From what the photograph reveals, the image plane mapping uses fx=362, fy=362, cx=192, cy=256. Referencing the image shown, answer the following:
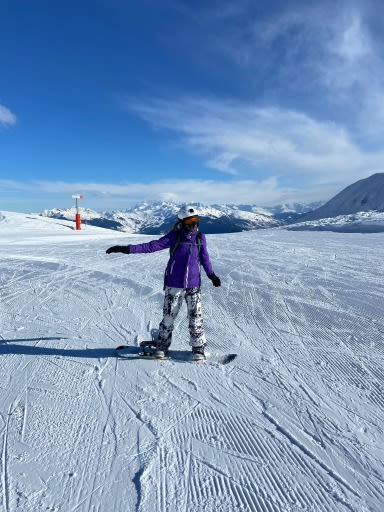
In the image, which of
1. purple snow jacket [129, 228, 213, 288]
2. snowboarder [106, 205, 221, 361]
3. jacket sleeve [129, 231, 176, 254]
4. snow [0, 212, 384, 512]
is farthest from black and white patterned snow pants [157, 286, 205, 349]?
jacket sleeve [129, 231, 176, 254]

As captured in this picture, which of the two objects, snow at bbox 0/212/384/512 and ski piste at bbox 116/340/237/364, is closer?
snow at bbox 0/212/384/512

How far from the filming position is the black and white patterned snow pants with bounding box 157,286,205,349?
4543 mm

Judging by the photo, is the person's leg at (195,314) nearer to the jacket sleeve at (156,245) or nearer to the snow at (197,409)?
the snow at (197,409)

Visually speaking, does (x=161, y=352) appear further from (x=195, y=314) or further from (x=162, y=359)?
(x=195, y=314)

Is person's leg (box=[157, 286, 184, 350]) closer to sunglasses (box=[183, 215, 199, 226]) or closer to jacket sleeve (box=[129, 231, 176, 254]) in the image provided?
jacket sleeve (box=[129, 231, 176, 254])

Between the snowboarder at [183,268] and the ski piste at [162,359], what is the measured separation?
70 mm

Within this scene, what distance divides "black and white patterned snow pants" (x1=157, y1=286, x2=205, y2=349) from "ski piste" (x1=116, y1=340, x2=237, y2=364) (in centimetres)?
17

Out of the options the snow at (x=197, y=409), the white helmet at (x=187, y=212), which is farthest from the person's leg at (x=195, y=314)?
the white helmet at (x=187, y=212)

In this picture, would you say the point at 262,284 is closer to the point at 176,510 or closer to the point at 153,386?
the point at 153,386

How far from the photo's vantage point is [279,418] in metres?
3.36

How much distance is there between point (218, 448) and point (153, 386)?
1.20 metres

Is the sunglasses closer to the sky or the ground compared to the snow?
closer to the sky

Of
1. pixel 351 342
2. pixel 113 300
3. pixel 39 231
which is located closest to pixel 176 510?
pixel 351 342

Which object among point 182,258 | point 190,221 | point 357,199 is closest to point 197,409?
point 182,258
